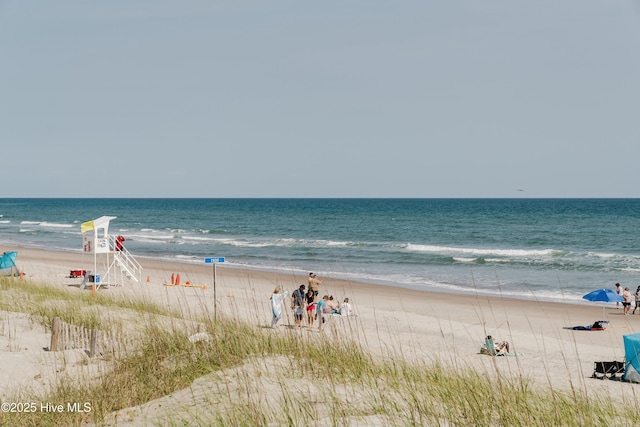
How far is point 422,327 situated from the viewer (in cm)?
1777

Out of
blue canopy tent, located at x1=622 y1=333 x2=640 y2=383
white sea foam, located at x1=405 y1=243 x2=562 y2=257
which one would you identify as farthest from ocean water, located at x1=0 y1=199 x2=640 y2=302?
blue canopy tent, located at x1=622 y1=333 x2=640 y2=383

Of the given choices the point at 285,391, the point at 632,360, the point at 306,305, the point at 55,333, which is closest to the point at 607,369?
the point at 632,360

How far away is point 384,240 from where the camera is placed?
53.7m

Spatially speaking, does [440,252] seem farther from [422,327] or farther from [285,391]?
Result: [285,391]

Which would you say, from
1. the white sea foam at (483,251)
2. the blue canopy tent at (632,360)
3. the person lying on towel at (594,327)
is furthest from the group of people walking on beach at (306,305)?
the white sea foam at (483,251)

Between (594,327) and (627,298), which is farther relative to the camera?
(627,298)

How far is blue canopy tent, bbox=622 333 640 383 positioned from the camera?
11328 mm

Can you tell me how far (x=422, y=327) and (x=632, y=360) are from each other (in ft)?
22.7

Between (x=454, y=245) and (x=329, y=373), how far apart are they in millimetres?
43300

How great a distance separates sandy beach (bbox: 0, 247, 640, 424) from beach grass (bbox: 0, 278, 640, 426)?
35 cm

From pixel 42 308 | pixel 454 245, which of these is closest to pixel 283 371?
pixel 42 308

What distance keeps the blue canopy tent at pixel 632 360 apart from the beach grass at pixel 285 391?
5197 mm

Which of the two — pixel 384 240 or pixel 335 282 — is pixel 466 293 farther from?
pixel 384 240

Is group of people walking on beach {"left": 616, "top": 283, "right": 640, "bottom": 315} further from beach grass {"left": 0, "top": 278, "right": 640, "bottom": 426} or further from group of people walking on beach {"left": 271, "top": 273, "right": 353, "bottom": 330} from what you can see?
beach grass {"left": 0, "top": 278, "right": 640, "bottom": 426}
